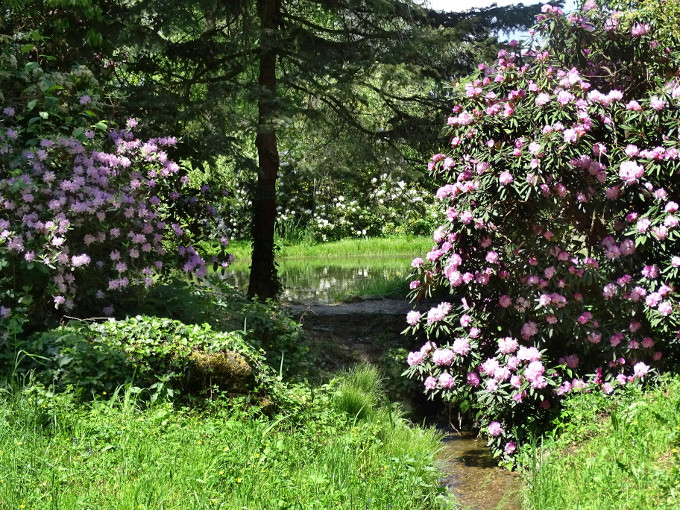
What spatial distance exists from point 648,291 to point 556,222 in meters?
0.83

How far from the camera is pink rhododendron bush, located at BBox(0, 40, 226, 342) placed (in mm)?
5512

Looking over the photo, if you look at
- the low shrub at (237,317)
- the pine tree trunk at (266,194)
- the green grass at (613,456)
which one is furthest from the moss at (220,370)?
the pine tree trunk at (266,194)

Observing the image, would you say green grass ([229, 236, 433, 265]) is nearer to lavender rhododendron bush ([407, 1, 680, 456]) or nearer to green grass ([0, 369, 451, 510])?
lavender rhododendron bush ([407, 1, 680, 456])

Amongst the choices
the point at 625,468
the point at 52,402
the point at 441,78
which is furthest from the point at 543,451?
the point at 441,78

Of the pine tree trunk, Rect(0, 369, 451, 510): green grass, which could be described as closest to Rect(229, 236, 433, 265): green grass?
the pine tree trunk

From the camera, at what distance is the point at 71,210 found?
18.6 feet

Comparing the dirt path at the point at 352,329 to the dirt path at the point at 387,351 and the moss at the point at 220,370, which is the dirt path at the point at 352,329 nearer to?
the dirt path at the point at 387,351

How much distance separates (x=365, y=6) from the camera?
8.75 m

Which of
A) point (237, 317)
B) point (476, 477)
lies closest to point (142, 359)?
point (237, 317)

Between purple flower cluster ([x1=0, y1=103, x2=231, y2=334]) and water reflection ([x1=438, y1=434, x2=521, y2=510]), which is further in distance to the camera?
purple flower cluster ([x1=0, y1=103, x2=231, y2=334])

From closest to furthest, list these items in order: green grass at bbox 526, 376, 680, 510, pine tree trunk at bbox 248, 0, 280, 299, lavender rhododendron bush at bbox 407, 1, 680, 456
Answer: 1. green grass at bbox 526, 376, 680, 510
2. lavender rhododendron bush at bbox 407, 1, 680, 456
3. pine tree trunk at bbox 248, 0, 280, 299

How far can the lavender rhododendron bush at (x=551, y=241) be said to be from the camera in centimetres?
548

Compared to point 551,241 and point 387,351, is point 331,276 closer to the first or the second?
point 387,351

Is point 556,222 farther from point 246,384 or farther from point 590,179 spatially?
point 246,384
